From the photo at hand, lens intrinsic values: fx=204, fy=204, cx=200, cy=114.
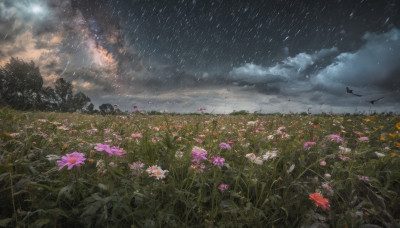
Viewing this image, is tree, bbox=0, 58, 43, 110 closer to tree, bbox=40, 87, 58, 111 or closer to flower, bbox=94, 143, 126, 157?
tree, bbox=40, 87, 58, 111

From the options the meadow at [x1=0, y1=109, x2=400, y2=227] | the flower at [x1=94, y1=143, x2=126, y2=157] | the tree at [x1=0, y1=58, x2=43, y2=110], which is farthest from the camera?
the tree at [x1=0, y1=58, x2=43, y2=110]

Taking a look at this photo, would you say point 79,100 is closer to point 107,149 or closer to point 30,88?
point 30,88

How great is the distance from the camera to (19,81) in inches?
1876

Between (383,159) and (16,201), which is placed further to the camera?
(383,159)

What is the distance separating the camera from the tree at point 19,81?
4400 centimetres

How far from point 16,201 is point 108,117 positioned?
304 cm

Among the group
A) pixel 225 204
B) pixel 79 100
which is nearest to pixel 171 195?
pixel 225 204

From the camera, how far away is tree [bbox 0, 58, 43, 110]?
144 feet

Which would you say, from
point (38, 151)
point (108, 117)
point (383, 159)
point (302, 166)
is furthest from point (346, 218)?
point (108, 117)

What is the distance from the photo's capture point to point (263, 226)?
60.6 inches

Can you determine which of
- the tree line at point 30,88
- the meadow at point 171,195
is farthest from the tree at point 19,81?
the meadow at point 171,195

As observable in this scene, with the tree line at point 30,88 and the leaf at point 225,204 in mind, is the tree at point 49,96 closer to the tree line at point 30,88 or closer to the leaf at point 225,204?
the tree line at point 30,88

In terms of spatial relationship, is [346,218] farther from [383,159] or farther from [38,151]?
[38,151]

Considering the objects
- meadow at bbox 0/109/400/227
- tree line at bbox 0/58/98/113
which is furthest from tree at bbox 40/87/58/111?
meadow at bbox 0/109/400/227
